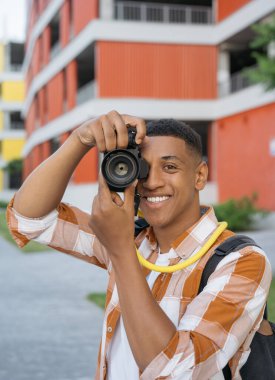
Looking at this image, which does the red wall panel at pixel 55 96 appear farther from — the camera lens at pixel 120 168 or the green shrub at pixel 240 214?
the camera lens at pixel 120 168

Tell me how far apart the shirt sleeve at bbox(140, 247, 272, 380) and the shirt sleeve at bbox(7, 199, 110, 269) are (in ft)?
2.37

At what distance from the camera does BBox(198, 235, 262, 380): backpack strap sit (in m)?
1.87

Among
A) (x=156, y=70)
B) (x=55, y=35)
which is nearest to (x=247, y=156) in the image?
(x=156, y=70)

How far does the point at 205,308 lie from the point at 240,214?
60.1 ft

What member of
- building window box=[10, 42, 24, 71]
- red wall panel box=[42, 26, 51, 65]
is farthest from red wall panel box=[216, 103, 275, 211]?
building window box=[10, 42, 24, 71]

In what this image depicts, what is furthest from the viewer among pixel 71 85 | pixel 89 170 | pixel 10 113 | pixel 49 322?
pixel 10 113

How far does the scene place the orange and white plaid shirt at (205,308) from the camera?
1671mm

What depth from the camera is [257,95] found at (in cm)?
2169

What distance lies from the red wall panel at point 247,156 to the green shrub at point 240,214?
3.42 ft

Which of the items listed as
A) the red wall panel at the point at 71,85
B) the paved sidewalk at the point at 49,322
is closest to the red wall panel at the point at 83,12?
the red wall panel at the point at 71,85

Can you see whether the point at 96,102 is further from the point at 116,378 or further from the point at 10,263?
the point at 116,378

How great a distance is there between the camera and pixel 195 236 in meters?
2.07

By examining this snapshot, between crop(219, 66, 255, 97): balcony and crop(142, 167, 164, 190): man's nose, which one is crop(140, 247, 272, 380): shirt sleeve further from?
crop(219, 66, 255, 97): balcony

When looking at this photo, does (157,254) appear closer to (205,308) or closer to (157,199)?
(157,199)
